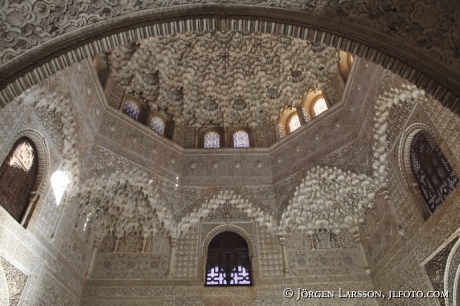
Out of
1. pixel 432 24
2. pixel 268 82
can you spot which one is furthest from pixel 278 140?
Result: pixel 432 24

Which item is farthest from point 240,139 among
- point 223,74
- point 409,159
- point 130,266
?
point 409,159

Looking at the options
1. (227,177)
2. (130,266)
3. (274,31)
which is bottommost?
(130,266)

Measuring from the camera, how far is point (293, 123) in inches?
394

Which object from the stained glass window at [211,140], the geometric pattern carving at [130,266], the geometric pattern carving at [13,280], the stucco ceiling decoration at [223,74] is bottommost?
the geometric pattern carving at [13,280]

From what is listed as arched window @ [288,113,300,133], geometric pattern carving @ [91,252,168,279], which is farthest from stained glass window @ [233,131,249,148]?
geometric pattern carving @ [91,252,168,279]

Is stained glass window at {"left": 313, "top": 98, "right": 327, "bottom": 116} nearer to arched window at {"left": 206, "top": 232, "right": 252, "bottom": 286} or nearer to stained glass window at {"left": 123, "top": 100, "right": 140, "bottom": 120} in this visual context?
arched window at {"left": 206, "top": 232, "right": 252, "bottom": 286}

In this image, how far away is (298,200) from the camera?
8.40 meters

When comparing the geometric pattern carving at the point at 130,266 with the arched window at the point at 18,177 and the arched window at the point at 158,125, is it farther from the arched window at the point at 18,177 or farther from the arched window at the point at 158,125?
the arched window at the point at 158,125

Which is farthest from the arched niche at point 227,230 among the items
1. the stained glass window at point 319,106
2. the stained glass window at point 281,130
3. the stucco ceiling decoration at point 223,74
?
the stained glass window at point 319,106

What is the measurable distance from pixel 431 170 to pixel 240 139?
5265 millimetres

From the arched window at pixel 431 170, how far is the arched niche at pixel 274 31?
2.52 metres

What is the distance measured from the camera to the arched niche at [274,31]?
3613 millimetres

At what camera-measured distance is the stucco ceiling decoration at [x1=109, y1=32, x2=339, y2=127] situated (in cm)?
923

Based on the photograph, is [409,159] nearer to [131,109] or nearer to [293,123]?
[293,123]
